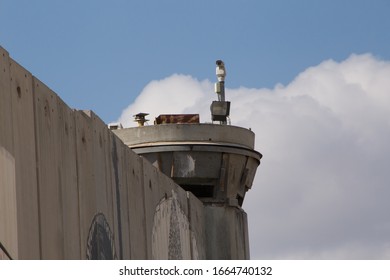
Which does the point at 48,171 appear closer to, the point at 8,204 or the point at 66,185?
the point at 66,185

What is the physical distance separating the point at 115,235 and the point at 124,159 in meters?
1.09

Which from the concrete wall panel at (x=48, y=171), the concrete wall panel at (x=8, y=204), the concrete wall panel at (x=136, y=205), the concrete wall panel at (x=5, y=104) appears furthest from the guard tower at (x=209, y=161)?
the concrete wall panel at (x=8, y=204)

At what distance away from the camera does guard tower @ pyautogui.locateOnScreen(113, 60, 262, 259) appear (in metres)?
18.8

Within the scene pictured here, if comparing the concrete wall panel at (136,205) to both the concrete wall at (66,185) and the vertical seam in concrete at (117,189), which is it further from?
the vertical seam in concrete at (117,189)

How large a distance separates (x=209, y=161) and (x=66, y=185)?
7584 mm

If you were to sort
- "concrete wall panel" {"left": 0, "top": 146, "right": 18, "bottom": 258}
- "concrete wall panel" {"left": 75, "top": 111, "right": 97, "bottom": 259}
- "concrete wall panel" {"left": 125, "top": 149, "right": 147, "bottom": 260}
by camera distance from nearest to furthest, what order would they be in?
"concrete wall panel" {"left": 0, "top": 146, "right": 18, "bottom": 258} → "concrete wall panel" {"left": 75, "top": 111, "right": 97, "bottom": 259} → "concrete wall panel" {"left": 125, "top": 149, "right": 147, "bottom": 260}

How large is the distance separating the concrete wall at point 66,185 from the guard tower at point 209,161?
9.68ft

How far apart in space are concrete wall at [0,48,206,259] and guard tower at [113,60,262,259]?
2.95m

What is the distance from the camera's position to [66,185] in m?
11.5

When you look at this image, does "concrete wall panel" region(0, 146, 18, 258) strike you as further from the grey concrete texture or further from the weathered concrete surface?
the weathered concrete surface

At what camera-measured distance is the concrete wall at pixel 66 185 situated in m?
10.1

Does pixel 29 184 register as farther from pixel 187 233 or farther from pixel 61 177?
pixel 187 233

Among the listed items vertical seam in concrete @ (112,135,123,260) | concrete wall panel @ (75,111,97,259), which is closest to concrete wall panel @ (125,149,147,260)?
vertical seam in concrete @ (112,135,123,260)

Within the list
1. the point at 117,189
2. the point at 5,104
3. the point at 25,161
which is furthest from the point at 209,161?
the point at 5,104
